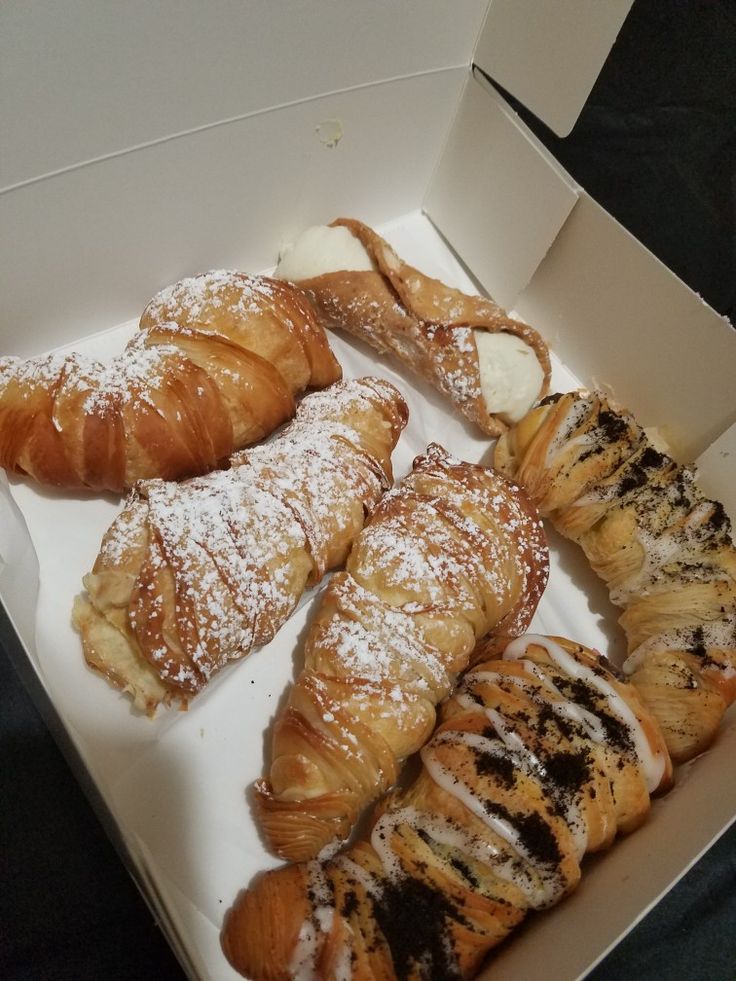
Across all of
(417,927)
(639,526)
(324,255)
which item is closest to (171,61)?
(324,255)

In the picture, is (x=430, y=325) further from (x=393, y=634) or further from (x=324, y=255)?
(x=393, y=634)

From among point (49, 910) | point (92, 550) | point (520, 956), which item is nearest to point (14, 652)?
point (92, 550)

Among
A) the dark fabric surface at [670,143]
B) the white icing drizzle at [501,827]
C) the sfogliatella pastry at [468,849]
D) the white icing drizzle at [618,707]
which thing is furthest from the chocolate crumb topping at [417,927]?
the dark fabric surface at [670,143]

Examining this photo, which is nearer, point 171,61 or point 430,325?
point 171,61

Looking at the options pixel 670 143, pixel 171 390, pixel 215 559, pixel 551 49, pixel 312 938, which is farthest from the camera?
pixel 670 143

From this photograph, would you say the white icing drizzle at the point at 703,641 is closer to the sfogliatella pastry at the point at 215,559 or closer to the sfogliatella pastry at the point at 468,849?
the sfogliatella pastry at the point at 468,849

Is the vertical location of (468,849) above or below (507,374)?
below

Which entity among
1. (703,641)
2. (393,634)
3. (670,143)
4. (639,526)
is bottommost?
(703,641)
